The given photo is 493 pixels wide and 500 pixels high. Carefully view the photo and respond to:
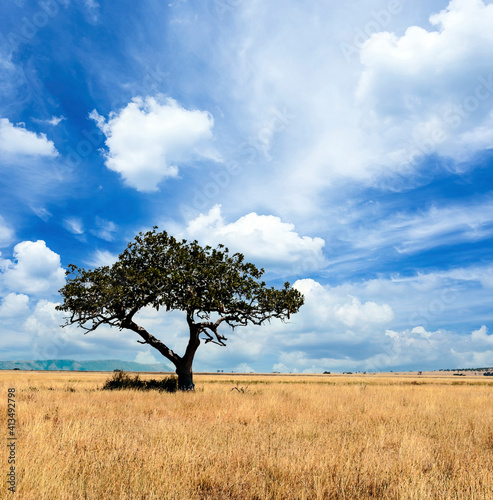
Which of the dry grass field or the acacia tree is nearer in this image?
the dry grass field

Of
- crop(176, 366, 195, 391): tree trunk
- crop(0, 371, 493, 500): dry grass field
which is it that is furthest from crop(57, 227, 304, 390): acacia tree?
crop(0, 371, 493, 500): dry grass field

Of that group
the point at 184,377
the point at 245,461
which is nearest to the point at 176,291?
the point at 184,377

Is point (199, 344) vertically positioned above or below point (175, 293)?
below

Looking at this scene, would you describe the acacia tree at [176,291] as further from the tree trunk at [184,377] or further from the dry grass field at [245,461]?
the dry grass field at [245,461]

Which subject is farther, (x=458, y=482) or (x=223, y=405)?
(x=223, y=405)

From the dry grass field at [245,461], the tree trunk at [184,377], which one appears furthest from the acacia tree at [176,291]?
the dry grass field at [245,461]

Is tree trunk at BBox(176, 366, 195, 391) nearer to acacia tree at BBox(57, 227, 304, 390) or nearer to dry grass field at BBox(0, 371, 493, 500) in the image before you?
acacia tree at BBox(57, 227, 304, 390)

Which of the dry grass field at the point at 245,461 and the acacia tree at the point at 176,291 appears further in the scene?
the acacia tree at the point at 176,291

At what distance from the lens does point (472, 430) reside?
35.8ft

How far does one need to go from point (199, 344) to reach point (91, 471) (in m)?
21.5

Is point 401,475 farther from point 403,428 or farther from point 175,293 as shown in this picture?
point 175,293

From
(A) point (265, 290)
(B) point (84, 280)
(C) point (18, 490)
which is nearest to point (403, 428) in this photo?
(C) point (18, 490)

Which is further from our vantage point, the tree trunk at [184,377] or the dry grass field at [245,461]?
the tree trunk at [184,377]

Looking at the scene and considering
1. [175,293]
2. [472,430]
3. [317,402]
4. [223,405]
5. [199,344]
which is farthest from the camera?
[199,344]
